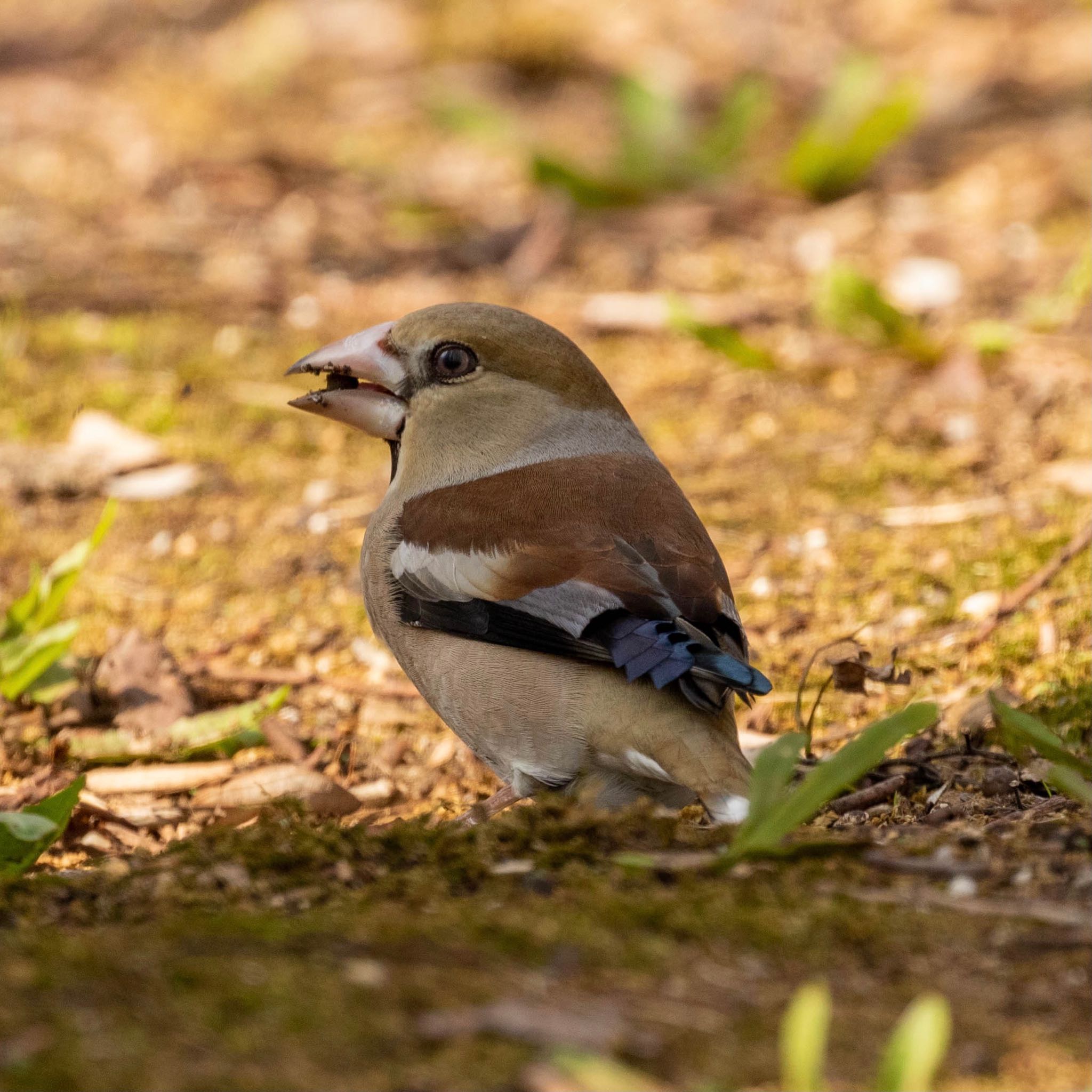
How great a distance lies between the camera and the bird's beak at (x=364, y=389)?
464 centimetres

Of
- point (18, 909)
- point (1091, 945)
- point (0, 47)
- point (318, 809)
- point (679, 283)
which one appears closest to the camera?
point (1091, 945)

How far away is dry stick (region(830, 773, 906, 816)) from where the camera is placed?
393cm

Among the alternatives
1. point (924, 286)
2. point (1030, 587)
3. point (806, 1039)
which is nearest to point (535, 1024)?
point (806, 1039)

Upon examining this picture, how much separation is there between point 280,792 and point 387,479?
8.09ft

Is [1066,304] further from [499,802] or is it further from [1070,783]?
[1070,783]

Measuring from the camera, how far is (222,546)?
6070mm

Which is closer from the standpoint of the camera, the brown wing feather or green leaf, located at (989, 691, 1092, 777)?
green leaf, located at (989, 691, 1092, 777)

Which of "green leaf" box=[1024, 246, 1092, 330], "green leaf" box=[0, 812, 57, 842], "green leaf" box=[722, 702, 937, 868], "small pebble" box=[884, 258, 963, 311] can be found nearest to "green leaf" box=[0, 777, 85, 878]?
"green leaf" box=[0, 812, 57, 842]

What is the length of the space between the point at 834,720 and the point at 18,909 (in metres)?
2.66

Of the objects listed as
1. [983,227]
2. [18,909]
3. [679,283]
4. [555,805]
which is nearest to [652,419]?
[679,283]

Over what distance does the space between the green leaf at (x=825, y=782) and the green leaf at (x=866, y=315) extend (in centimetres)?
439

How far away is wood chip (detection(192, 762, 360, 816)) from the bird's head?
100cm

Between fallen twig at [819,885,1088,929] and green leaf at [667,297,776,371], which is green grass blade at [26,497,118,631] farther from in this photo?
green leaf at [667,297,776,371]

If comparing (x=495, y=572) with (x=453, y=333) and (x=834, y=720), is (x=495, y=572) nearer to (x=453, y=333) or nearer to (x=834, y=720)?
(x=453, y=333)
